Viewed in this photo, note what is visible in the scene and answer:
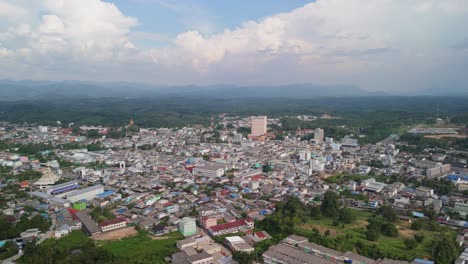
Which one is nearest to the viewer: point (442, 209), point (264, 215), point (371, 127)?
point (264, 215)

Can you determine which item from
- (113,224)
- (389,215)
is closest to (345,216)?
(389,215)

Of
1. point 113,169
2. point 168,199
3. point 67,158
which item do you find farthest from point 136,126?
point 168,199

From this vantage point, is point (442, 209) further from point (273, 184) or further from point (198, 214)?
point (198, 214)

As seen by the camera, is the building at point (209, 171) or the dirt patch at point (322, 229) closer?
the dirt patch at point (322, 229)

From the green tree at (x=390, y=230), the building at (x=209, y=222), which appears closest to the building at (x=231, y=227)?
the building at (x=209, y=222)

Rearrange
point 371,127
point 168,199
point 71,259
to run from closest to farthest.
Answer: point 71,259 → point 168,199 → point 371,127

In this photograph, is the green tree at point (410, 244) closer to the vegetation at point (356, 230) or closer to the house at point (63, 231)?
the vegetation at point (356, 230)
